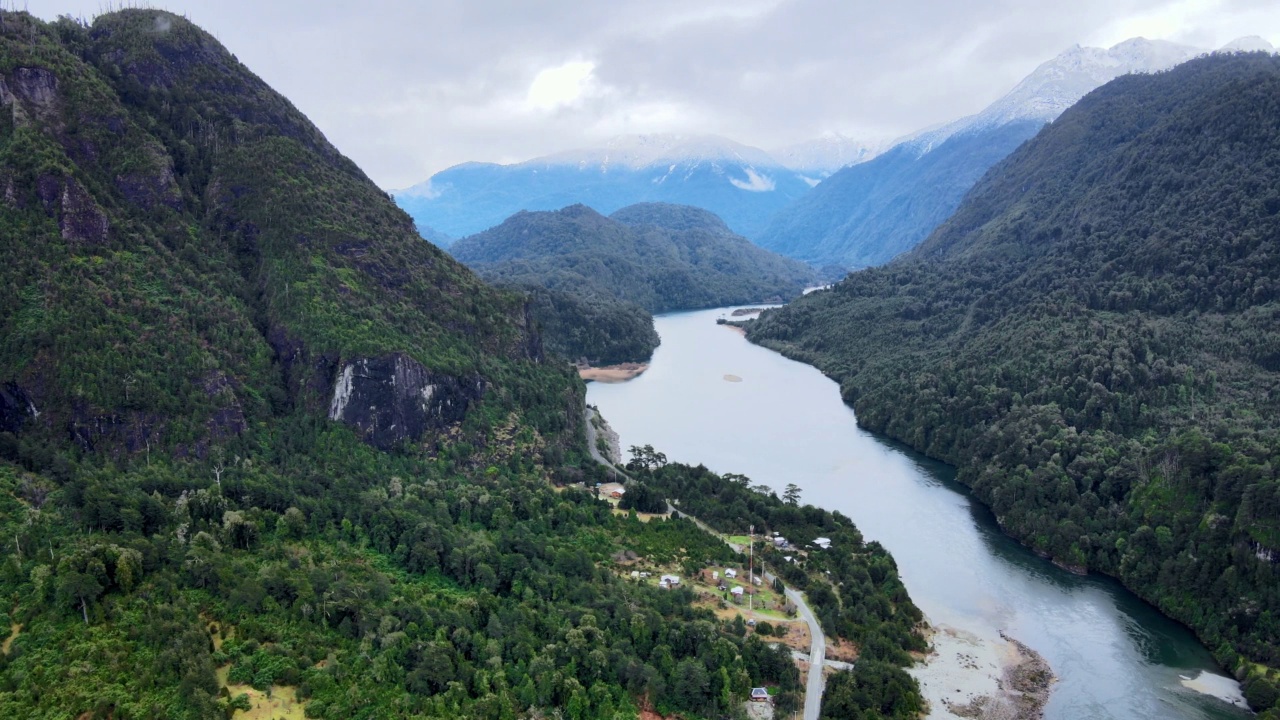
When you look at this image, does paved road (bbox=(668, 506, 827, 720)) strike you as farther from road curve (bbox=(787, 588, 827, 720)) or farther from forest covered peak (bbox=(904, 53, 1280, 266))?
forest covered peak (bbox=(904, 53, 1280, 266))

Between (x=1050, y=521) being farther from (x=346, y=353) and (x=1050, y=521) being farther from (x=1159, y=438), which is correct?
(x=346, y=353)

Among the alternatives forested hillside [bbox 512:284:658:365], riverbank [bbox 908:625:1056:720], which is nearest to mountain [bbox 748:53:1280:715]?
riverbank [bbox 908:625:1056:720]

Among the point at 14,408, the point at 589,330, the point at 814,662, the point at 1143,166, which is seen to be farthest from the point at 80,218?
the point at 1143,166

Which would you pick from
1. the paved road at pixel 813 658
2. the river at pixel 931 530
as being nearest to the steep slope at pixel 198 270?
the river at pixel 931 530

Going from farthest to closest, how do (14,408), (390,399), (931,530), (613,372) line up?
(613,372)
(931,530)
(390,399)
(14,408)

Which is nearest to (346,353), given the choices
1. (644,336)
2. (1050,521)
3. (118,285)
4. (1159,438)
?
(118,285)

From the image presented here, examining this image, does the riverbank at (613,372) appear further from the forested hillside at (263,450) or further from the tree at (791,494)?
the tree at (791,494)

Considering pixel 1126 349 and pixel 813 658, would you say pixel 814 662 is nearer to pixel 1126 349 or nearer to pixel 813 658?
pixel 813 658
